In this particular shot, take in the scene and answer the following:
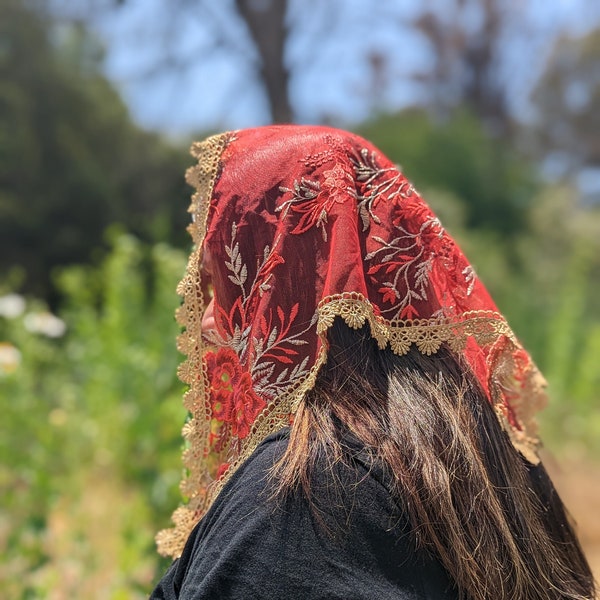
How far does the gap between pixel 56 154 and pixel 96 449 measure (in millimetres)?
5064

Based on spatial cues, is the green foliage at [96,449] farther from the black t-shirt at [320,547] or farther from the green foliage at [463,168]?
the green foliage at [463,168]

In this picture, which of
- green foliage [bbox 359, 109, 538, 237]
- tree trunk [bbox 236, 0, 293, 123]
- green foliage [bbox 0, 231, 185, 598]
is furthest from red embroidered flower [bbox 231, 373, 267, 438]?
green foliage [bbox 359, 109, 538, 237]

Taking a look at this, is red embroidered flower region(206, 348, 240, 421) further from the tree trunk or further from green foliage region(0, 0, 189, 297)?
the tree trunk

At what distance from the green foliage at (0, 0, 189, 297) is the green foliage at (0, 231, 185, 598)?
3.55 meters

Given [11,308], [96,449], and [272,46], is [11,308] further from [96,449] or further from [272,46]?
[272,46]

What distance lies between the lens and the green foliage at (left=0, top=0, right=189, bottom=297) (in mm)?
7730

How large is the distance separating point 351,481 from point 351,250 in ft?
1.25

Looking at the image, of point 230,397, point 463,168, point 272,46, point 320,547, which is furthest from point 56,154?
point 320,547

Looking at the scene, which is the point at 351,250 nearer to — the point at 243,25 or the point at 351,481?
the point at 351,481

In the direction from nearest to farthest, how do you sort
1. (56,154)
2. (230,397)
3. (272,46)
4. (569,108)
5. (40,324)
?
(230,397)
(40,324)
(272,46)
(56,154)
(569,108)

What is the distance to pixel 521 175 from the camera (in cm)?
1204

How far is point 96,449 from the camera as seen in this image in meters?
3.96

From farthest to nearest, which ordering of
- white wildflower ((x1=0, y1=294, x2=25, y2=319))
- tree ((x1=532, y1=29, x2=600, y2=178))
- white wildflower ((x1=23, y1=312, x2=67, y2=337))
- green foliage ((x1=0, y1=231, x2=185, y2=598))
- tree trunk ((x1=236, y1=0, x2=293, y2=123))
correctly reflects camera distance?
tree ((x1=532, y1=29, x2=600, y2=178)) < tree trunk ((x1=236, y1=0, x2=293, y2=123)) < white wildflower ((x1=23, y1=312, x2=67, y2=337)) < white wildflower ((x1=0, y1=294, x2=25, y2=319)) < green foliage ((x1=0, y1=231, x2=185, y2=598))

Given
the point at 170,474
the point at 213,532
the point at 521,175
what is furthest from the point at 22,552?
the point at 521,175
